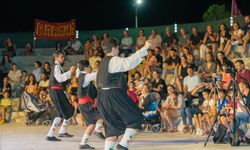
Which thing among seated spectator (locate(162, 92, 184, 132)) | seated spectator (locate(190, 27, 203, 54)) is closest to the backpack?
seated spectator (locate(162, 92, 184, 132))

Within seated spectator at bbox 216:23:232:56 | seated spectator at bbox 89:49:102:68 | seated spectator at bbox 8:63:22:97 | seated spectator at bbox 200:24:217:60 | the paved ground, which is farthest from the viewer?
seated spectator at bbox 8:63:22:97

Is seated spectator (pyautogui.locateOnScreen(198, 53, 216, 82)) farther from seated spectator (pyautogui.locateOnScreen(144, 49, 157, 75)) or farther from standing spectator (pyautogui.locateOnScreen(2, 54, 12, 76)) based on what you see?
standing spectator (pyautogui.locateOnScreen(2, 54, 12, 76))

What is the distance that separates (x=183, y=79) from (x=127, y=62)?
6.04 metres

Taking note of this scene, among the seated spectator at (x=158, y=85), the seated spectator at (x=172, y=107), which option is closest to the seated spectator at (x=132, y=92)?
the seated spectator at (x=158, y=85)

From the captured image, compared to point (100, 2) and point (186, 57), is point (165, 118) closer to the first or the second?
point (186, 57)

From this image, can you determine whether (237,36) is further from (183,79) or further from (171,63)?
(183,79)

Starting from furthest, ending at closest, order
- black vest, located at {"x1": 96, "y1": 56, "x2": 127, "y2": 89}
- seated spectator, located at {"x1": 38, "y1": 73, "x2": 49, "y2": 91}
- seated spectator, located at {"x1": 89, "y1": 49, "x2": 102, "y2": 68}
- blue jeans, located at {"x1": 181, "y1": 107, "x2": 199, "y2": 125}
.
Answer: seated spectator, located at {"x1": 89, "y1": 49, "x2": 102, "y2": 68}, seated spectator, located at {"x1": 38, "y1": 73, "x2": 49, "y2": 91}, blue jeans, located at {"x1": 181, "y1": 107, "x2": 199, "y2": 125}, black vest, located at {"x1": 96, "y1": 56, "x2": 127, "y2": 89}

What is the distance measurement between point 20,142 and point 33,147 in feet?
2.71

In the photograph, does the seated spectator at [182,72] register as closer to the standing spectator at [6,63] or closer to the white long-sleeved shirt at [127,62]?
the white long-sleeved shirt at [127,62]

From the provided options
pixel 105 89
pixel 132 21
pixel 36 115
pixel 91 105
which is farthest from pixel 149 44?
pixel 132 21

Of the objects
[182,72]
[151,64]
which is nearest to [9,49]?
[151,64]

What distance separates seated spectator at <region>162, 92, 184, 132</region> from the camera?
11.7 m

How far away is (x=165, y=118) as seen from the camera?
11.9 metres

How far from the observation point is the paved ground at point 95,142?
895cm
